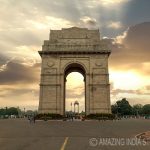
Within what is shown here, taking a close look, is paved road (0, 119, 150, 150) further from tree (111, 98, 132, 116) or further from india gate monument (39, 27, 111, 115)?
tree (111, 98, 132, 116)

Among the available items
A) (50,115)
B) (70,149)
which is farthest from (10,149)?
(50,115)

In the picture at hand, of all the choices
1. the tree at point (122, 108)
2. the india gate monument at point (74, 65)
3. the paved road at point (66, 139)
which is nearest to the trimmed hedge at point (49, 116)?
the india gate monument at point (74, 65)

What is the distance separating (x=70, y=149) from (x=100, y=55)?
44.9 m

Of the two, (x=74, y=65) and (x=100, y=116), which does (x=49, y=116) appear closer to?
(x=100, y=116)

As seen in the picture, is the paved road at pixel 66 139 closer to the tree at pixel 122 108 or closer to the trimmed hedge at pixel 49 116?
the trimmed hedge at pixel 49 116

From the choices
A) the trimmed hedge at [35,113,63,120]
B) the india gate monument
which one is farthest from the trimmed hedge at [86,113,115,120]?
the trimmed hedge at [35,113,63,120]

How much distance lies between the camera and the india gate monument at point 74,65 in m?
54.8

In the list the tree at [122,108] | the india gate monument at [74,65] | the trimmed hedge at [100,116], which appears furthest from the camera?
the tree at [122,108]

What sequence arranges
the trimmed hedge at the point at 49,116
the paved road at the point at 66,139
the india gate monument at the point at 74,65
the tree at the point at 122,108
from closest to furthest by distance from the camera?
the paved road at the point at 66,139 < the trimmed hedge at the point at 49,116 < the india gate monument at the point at 74,65 < the tree at the point at 122,108

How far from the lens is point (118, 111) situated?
129250mm

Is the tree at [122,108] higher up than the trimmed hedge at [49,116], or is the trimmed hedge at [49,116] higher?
the tree at [122,108]

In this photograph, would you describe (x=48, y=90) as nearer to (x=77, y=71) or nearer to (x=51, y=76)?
(x=51, y=76)

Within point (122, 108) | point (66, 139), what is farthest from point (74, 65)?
point (122, 108)

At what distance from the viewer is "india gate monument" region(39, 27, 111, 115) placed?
2158 inches
